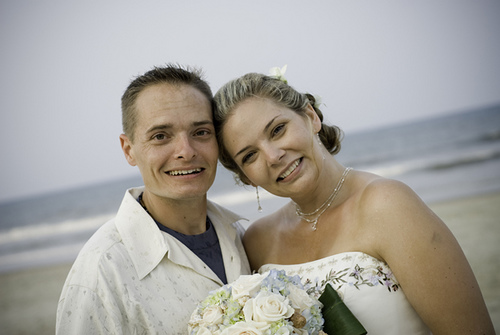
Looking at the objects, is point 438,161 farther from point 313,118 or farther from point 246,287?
point 246,287

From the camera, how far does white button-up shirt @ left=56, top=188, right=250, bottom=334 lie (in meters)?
2.62

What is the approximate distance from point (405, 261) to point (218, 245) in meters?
1.57

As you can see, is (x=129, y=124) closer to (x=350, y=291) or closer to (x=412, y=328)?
(x=350, y=291)

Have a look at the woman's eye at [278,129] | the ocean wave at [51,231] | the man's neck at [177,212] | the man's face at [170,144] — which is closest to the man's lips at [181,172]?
the man's face at [170,144]

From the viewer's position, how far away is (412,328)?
298 cm

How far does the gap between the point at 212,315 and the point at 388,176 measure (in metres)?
18.5

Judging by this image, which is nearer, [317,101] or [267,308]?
[267,308]

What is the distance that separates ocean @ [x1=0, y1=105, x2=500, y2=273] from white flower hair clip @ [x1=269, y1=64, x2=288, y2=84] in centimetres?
1021

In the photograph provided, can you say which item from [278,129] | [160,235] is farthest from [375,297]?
[160,235]

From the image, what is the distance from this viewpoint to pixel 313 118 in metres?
3.79

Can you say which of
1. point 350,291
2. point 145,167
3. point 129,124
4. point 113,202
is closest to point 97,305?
point 145,167

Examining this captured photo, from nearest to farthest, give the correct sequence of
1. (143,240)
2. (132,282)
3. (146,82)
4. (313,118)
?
(132,282) → (143,240) → (146,82) → (313,118)

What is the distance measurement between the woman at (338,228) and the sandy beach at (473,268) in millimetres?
4293

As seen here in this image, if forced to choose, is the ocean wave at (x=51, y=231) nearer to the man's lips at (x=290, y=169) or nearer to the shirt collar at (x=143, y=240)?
the shirt collar at (x=143, y=240)
